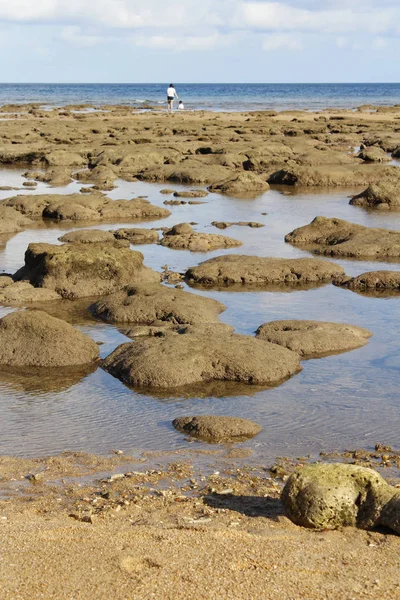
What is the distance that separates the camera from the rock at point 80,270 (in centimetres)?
1717

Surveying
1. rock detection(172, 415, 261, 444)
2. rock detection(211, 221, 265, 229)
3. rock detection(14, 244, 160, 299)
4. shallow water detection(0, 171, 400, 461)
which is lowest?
rock detection(211, 221, 265, 229)

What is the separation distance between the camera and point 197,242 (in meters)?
22.0

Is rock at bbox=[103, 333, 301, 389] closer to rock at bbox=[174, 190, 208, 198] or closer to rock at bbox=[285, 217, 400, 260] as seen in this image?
rock at bbox=[285, 217, 400, 260]

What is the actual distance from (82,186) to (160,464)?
24247mm

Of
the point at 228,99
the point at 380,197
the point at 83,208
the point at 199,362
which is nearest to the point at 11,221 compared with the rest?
the point at 83,208

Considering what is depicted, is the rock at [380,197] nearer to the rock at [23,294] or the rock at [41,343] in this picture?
the rock at [23,294]

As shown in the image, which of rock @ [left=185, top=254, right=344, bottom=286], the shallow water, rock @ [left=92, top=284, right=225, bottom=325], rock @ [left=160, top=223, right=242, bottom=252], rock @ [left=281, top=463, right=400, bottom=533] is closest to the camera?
rock @ [left=281, top=463, right=400, bottom=533]

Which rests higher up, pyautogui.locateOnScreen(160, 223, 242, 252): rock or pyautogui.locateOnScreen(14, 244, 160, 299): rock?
pyautogui.locateOnScreen(14, 244, 160, 299): rock

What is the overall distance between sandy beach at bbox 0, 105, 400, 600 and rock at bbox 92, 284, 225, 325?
0.13ft

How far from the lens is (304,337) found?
13.7m

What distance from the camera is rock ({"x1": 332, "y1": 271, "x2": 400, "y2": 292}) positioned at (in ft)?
59.0

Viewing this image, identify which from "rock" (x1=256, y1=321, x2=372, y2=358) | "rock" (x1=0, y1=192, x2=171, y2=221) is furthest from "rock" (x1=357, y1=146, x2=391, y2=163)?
"rock" (x1=256, y1=321, x2=372, y2=358)

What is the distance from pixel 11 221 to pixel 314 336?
43.1 feet

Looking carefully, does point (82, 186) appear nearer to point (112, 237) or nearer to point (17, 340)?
point (112, 237)
